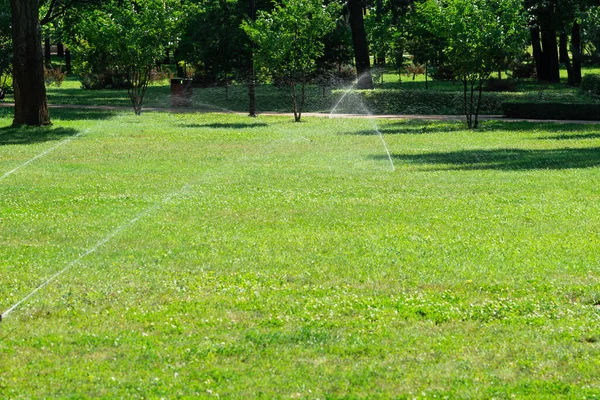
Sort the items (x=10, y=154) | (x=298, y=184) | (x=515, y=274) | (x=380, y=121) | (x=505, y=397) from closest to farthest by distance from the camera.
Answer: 1. (x=505, y=397)
2. (x=515, y=274)
3. (x=298, y=184)
4. (x=10, y=154)
5. (x=380, y=121)

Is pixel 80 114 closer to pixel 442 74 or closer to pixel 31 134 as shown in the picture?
pixel 31 134

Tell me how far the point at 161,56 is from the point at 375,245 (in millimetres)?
25292

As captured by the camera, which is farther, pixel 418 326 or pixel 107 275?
pixel 107 275

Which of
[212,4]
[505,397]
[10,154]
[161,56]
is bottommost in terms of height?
[505,397]

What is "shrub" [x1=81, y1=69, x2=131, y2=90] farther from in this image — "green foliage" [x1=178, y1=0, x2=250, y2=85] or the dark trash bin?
the dark trash bin

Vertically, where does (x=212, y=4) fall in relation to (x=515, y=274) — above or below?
above

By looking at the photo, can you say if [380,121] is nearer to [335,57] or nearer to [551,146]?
[551,146]

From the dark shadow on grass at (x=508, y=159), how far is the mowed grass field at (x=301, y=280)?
0.21 m

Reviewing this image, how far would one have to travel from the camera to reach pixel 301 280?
31.6ft

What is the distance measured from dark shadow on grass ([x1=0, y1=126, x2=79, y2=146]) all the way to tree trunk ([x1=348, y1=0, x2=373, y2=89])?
19150mm

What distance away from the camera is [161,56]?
35281 millimetres

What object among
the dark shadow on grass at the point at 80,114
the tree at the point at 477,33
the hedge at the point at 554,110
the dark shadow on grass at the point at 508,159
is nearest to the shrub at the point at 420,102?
the hedge at the point at 554,110

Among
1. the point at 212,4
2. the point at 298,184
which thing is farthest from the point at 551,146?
the point at 212,4

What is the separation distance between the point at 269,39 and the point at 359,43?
1259 centimetres
